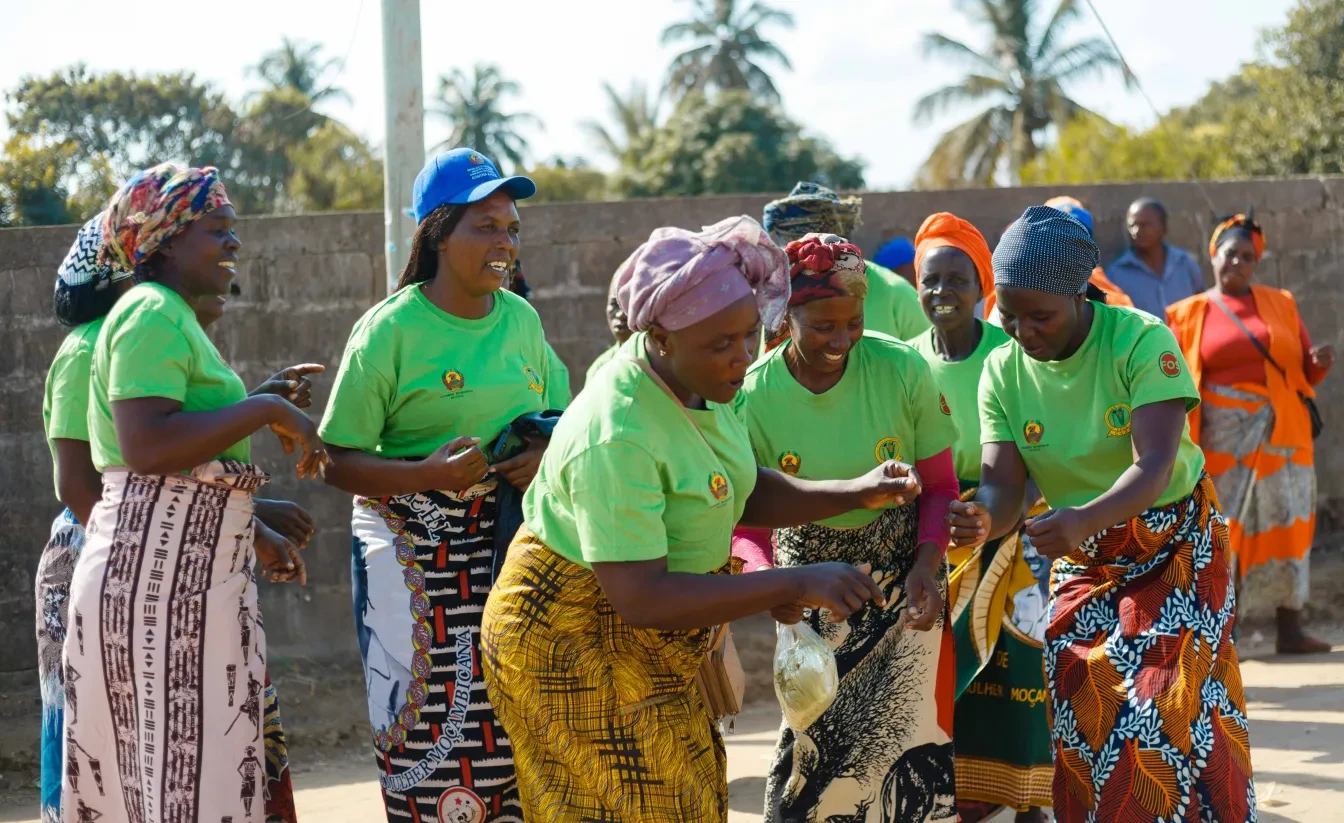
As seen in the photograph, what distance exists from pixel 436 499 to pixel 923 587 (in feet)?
4.15

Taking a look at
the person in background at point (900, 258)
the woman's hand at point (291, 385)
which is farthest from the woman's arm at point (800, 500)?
the person in background at point (900, 258)

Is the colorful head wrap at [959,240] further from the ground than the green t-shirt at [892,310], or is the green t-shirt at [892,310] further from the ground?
the colorful head wrap at [959,240]

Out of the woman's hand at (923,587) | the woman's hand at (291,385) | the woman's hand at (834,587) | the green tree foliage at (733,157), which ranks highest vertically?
the green tree foliage at (733,157)

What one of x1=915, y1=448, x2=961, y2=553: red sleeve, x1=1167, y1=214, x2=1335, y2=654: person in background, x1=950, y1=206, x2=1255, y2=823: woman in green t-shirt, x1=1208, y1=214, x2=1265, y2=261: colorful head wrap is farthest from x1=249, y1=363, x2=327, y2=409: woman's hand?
x1=1208, y1=214, x2=1265, y2=261: colorful head wrap

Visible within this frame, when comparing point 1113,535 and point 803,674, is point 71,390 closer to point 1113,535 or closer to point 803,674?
point 803,674

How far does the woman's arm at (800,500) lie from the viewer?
3.34 m

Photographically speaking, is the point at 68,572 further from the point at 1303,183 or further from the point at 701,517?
the point at 1303,183

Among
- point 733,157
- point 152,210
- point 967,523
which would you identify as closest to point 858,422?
point 967,523

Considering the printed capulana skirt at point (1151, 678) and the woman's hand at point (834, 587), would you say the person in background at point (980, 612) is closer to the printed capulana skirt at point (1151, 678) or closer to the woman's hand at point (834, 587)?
the printed capulana skirt at point (1151, 678)

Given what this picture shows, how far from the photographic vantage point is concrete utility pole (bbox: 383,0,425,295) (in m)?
5.94

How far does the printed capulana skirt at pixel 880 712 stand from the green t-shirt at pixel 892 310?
5.55 feet

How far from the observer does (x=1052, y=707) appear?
397 cm

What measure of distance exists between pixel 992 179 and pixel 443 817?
3601cm

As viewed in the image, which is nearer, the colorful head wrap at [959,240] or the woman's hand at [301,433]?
the woman's hand at [301,433]
